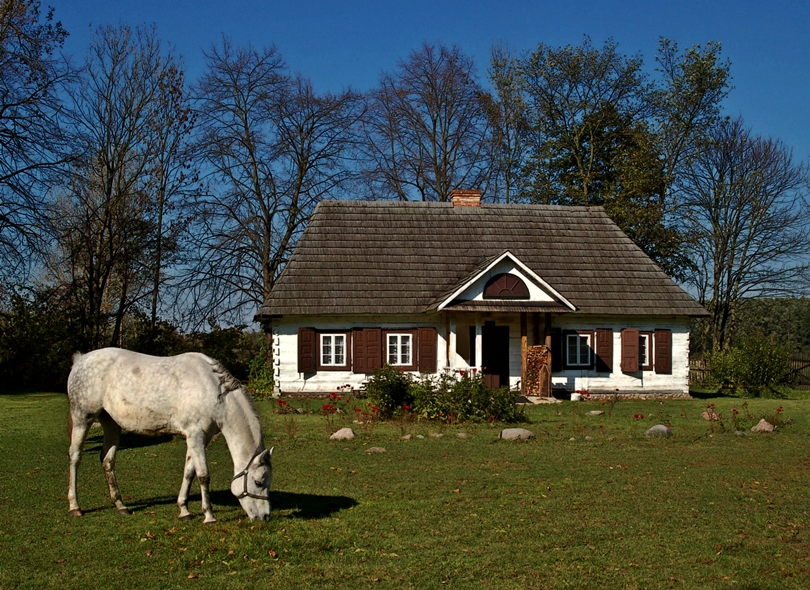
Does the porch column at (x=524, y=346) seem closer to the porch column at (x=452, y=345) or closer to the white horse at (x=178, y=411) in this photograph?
the porch column at (x=452, y=345)

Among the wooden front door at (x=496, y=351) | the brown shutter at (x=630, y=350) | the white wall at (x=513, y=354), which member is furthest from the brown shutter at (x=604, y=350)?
the wooden front door at (x=496, y=351)

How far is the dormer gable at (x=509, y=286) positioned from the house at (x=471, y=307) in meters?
0.03

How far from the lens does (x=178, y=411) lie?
28.1 feet

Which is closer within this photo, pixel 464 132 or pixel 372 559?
pixel 372 559

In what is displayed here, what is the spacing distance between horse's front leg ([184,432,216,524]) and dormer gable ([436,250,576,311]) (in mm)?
16497

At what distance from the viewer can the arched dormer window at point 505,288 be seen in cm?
2483

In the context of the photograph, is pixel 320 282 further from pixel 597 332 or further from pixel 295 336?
pixel 597 332

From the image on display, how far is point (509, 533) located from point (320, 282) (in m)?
18.7

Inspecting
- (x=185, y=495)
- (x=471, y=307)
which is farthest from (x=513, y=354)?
(x=185, y=495)

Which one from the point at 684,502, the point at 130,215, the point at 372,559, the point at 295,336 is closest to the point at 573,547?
the point at 372,559

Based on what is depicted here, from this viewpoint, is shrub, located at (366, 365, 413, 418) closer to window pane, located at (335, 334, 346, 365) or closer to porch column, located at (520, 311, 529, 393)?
window pane, located at (335, 334, 346, 365)

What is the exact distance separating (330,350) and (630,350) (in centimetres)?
941

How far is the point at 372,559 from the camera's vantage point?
7.53m

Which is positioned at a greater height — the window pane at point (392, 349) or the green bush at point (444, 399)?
the window pane at point (392, 349)
